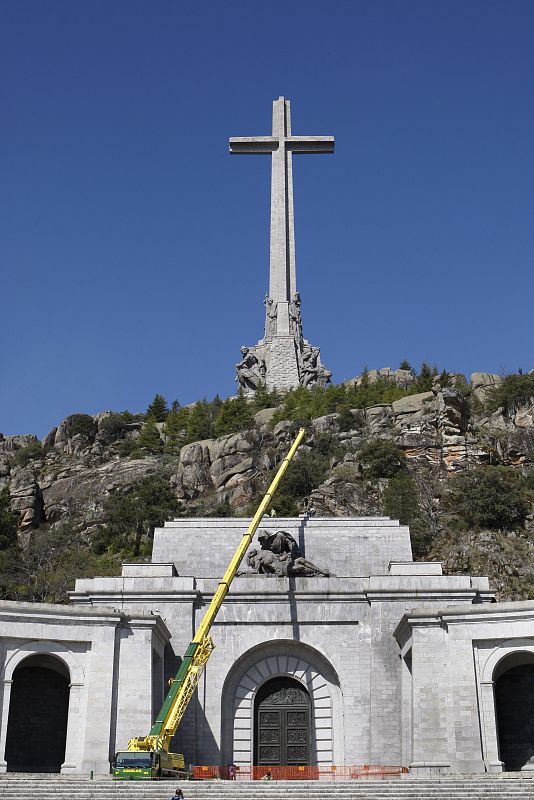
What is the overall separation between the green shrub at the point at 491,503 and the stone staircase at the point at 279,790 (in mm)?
36180

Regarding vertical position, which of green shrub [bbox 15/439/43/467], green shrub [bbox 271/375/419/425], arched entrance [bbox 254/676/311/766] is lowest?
arched entrance [bbox 254/676/311/766]

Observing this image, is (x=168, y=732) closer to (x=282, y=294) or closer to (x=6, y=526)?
(x=6, y=526)

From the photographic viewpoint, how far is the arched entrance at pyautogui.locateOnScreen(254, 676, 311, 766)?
3388 cm

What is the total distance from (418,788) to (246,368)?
71.2 meters

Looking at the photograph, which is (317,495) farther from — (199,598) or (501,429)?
(199,598)

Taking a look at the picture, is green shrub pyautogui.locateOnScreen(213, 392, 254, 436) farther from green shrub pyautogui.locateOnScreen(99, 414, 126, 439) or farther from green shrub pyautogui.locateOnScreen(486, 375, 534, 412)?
green shrub pyautogui.locateOnScreen(486, 375, 534, 412)

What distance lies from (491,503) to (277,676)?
98.9 ft

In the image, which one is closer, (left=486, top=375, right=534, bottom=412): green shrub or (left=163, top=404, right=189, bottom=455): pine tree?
(left=486, top=375, right=534, bottom=412): green shrub

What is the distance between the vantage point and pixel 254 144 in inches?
3708

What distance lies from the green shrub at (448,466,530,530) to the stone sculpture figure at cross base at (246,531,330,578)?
88.3 feet

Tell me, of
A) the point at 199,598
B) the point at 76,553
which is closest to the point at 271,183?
the point at 76,553

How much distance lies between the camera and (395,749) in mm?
32719

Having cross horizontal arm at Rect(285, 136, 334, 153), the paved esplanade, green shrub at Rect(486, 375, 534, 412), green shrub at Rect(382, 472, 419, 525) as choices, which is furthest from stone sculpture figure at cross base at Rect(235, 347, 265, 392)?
green shrub at Rect(382, 472, 419, 525)

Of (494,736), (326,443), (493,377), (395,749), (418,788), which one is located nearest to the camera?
(418,788)
